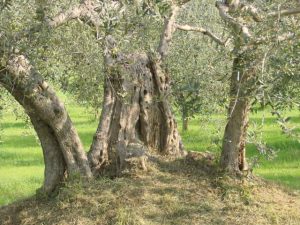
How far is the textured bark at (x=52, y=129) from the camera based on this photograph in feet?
33.8

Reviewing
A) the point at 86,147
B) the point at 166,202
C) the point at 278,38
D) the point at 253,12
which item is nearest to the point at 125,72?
the point at 166,202

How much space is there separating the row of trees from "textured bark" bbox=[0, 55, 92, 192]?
2cm

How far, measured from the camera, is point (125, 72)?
11805 mm

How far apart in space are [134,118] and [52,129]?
165 cm

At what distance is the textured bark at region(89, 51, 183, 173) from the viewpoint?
38.7 ft

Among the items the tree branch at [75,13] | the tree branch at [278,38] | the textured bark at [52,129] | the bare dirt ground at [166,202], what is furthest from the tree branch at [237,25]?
the bare dirt ground at [166,202]

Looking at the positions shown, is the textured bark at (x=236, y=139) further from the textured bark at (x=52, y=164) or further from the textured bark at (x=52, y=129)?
the textured bark at (x=52, y=164)

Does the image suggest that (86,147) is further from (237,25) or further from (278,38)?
(278,38)

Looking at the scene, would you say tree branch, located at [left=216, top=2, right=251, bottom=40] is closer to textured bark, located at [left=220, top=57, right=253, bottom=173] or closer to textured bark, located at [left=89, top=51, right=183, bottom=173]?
textured bark, located at [left=220, top=57, right=253, bottom=173]

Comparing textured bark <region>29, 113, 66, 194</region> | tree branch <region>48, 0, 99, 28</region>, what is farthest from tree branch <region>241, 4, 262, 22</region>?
textured bark <region>29, 113, 66, 194</region>

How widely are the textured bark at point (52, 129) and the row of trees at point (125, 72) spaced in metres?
0.02

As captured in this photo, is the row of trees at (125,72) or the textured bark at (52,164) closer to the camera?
the row of trees at (125,72)

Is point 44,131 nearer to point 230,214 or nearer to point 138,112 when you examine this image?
point 138,112

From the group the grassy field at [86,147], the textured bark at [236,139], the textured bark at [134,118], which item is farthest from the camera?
the grassy field at [86,147]
